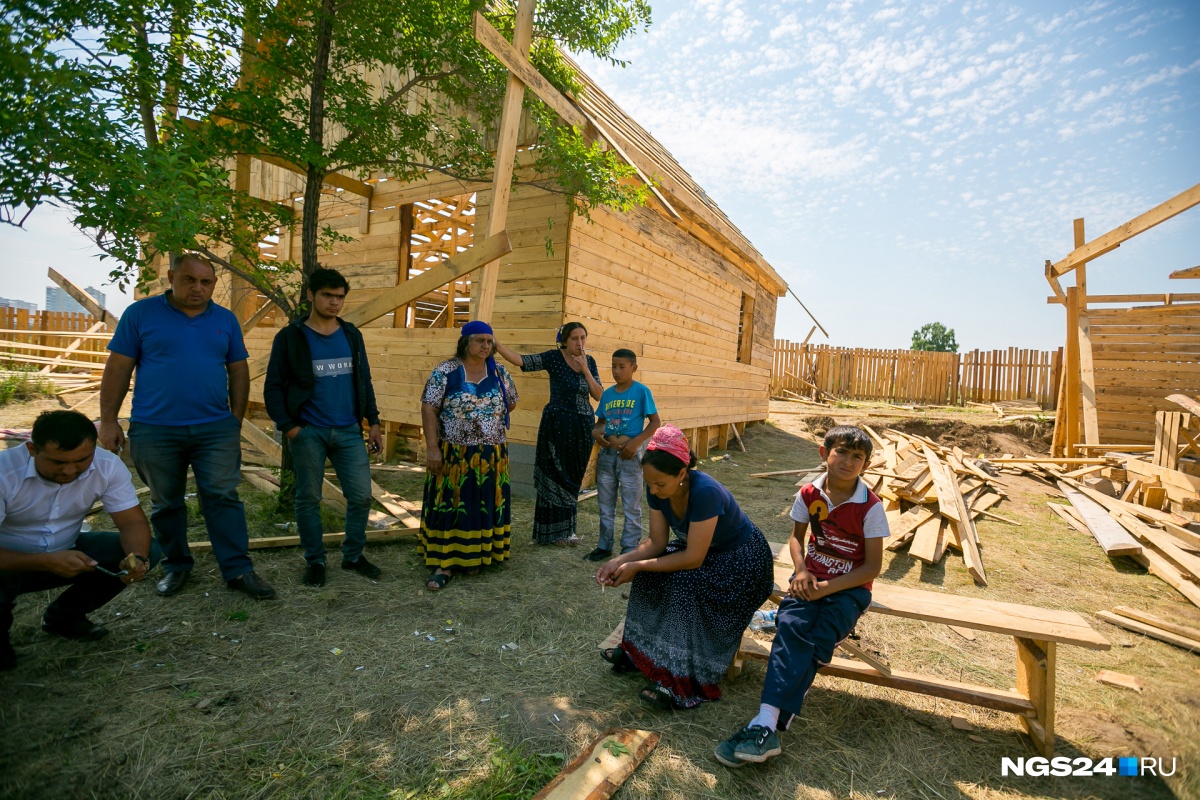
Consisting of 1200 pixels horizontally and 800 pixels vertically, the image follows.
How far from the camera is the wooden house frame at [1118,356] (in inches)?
365

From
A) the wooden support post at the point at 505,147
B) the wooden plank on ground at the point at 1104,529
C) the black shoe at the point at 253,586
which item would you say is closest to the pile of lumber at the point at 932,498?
the wooden plank on ground at the point at 1104,529

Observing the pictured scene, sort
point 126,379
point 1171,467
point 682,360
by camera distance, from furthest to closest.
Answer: point 682,360 → point 1171,467 → point 126,379

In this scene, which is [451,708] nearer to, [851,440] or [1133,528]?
[851,440]

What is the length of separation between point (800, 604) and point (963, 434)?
14113 millimetres

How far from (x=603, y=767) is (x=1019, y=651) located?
2.25 metres

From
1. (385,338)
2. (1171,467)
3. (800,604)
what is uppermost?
(385,338)

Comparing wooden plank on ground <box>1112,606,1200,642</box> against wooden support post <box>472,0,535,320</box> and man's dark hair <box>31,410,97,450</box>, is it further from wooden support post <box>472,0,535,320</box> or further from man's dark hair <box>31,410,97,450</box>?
man's dark hair <box>31,410,97,450</box>

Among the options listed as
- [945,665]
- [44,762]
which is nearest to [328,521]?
[44,762]

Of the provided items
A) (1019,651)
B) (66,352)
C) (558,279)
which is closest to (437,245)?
(558,279)

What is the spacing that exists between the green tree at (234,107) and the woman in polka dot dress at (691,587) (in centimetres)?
287

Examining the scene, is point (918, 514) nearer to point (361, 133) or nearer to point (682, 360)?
point (682, 360)

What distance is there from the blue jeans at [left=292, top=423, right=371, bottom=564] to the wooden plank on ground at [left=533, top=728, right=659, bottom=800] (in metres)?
2.52

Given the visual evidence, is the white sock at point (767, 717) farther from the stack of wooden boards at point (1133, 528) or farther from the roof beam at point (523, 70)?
the roof beam at point (523, 70)

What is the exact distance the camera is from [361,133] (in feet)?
17.5
